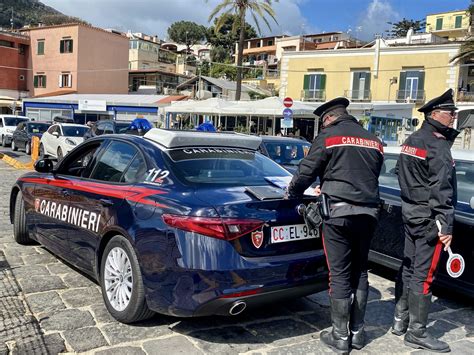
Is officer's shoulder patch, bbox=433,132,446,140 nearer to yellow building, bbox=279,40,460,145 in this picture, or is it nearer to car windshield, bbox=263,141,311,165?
car windshield, bbox=263,141,311,165

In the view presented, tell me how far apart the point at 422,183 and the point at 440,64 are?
3603 centimetres

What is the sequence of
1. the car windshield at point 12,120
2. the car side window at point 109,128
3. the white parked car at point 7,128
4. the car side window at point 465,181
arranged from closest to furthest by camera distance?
the car side window at point 465,181 → the car side window at point 109,128 → the white parked car at point 7,128 → the car windshield at point 12,120

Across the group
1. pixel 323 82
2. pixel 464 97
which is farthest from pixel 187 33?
pixel 464 97

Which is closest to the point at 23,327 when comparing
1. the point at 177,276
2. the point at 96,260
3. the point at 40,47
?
the point at 96,260

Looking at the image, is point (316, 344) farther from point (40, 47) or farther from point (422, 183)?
point (40, 47)

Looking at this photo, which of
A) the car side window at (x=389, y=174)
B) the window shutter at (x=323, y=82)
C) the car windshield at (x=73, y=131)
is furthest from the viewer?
the window shutter at (x=323, y=82)

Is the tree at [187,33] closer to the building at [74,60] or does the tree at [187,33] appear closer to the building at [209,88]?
the building at [74,60]

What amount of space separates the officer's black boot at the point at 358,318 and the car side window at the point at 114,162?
218 cm

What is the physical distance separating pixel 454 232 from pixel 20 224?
16.2 feet

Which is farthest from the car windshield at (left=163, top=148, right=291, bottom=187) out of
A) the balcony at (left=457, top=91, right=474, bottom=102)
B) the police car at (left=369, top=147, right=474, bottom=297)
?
the balcony at (left=457, top=91, right=474, bottom=102)

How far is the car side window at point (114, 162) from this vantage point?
418cm

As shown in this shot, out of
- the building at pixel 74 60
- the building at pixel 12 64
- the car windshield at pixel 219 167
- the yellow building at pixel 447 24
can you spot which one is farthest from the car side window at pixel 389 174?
the yellow building at pixel 447 24

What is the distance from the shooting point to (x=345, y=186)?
338 cm

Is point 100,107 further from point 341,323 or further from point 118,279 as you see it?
point 341,323
